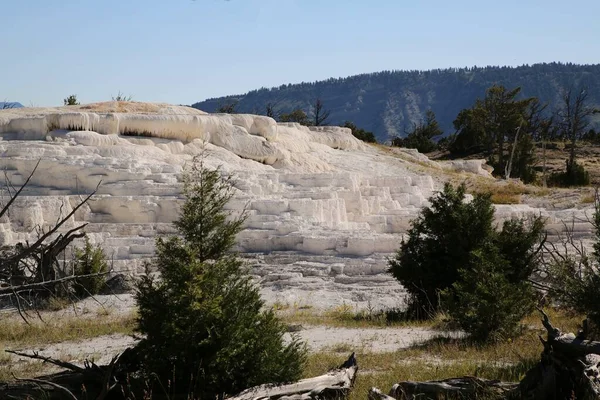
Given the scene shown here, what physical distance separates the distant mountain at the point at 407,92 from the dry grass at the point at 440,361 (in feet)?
374

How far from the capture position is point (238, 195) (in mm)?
18688

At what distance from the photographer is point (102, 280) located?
13.2 m

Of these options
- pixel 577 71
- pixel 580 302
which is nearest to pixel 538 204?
pixel 580 302

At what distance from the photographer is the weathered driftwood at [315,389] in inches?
216

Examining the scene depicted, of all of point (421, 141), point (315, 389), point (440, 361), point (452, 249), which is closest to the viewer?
point (315, 389)

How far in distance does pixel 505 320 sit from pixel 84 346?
4.96m

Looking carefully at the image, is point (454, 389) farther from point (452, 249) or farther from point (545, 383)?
point (452, 249)

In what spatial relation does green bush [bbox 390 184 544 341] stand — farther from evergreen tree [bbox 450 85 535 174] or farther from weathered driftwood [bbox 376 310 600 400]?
evergreen tree [bbox 450 85 535 174]

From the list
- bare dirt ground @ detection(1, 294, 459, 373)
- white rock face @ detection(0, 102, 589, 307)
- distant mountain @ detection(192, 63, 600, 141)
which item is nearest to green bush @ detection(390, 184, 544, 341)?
bare dirt ground @ detection(1, 294, 459, 373)

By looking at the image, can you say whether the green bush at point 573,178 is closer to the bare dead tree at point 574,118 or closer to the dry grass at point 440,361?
the bare dead tree at point 574,118

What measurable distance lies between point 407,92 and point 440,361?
135 metres

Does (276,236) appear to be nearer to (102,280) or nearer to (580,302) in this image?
(102,280)

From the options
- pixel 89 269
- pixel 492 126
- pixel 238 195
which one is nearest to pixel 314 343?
pixel 89 269

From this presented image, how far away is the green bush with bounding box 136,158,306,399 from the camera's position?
5785 millimetres
